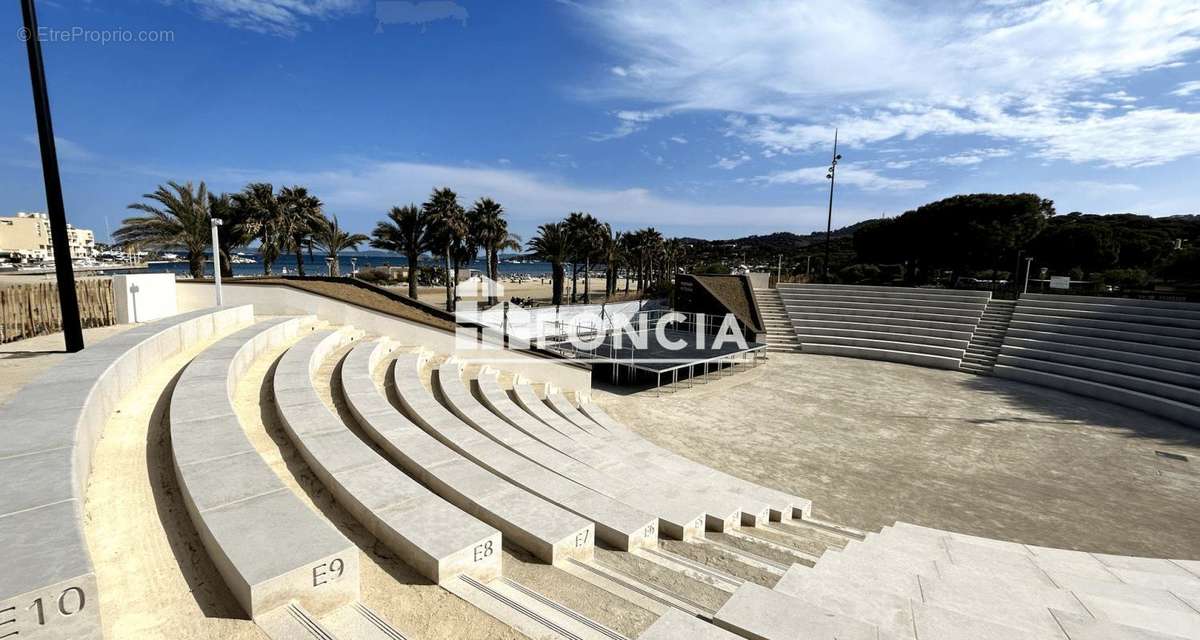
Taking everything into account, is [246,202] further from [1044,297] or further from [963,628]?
[1044,297]

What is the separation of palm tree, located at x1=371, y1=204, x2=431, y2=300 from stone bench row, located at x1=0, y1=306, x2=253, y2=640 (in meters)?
29.0

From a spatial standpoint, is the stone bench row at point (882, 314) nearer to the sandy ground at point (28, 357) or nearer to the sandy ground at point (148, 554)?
the sandy ground at point (148, 554)

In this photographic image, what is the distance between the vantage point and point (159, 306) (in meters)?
13.8

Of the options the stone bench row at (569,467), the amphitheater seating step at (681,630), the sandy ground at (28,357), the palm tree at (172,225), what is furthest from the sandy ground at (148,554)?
the palm tree at (172,225)

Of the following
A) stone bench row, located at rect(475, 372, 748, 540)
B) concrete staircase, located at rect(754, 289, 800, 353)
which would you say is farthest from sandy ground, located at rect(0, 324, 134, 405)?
concrete staircase, located at rect(754, 289, 800, 353)

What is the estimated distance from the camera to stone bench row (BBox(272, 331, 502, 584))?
147 inches

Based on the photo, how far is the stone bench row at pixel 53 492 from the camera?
2.36 m

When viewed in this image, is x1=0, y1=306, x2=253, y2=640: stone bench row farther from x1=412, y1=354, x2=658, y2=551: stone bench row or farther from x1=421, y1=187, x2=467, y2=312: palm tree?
x1=421, y1=187, x2=467, y2=312: palm tree

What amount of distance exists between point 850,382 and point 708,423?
902 cm

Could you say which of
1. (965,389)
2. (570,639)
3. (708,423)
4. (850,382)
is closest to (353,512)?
(570,639)

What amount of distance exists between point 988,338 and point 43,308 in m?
36.6

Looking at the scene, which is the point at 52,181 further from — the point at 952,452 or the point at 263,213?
the point at 263,213

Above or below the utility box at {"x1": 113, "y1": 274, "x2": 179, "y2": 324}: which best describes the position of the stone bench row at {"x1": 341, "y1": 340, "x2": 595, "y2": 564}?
below

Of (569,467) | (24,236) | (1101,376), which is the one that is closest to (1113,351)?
(1101,376)
